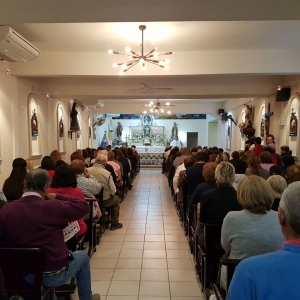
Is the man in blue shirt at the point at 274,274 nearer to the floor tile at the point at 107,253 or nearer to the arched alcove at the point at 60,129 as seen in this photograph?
the floor tile at the point at 107,253

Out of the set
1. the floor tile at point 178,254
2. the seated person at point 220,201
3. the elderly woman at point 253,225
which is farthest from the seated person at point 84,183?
the elderly woman at point 253,225

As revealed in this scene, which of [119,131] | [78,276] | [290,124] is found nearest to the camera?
[78,276]

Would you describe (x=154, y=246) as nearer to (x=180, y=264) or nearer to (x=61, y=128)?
(x=180, y=264)

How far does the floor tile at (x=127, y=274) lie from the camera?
10.2 feet

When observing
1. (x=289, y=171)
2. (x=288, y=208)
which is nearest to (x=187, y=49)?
(x=289, y=171)

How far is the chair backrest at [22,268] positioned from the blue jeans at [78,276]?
125 millimetres

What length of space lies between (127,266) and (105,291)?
57 cm

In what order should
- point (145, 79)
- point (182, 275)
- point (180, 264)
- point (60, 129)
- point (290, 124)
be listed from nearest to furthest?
point (182, 275) < point (180, 264) < point (290, 124) < point (145, 79) < point (60, 129)

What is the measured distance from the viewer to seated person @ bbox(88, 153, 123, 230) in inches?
172

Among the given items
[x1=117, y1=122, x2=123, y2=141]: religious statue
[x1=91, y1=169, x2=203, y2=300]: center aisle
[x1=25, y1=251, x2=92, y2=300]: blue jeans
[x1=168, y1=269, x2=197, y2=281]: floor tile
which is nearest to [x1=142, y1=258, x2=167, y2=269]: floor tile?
[x1=91, y1=169, x2=203, y2=300]: center aisle

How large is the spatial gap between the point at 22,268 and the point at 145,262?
1.93 meters

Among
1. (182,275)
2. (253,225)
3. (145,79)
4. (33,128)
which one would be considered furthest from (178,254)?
(145,79)

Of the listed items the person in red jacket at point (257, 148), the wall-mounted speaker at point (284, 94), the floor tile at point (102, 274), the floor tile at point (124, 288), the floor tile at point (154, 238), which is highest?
the wall-mounted speaker at point (284, 94)

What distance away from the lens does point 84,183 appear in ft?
12.2
